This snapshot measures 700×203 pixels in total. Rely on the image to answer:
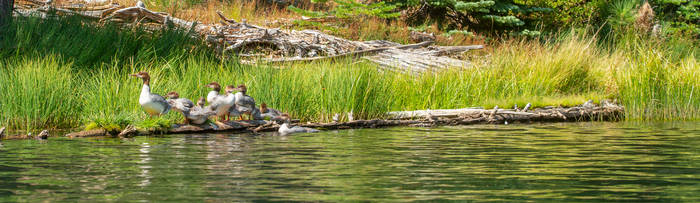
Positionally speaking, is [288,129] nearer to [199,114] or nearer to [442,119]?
[199,114]

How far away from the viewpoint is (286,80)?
42.2 ft

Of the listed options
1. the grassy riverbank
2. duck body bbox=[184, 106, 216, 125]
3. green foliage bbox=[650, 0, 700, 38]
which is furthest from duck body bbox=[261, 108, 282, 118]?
green foliage bbox=[650, 0, 700, 38]

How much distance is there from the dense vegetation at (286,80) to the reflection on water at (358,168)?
5.62 feet

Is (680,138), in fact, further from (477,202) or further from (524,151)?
(477,202)

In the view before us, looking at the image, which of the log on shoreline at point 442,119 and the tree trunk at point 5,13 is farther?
the tree trunk at point 5,13

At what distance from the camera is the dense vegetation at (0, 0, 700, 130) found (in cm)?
1167

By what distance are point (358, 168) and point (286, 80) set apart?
224 inches

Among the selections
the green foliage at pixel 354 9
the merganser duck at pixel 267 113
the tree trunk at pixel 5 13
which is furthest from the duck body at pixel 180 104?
the green foliage at pixel 354 9

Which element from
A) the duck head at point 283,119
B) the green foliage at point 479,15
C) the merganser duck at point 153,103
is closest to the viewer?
the merganser duck at point 153,103

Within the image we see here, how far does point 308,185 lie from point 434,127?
6792 mm

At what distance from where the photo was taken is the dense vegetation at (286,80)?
1167 centimetres

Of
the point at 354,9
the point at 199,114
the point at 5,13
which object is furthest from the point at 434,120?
the point at 354,9

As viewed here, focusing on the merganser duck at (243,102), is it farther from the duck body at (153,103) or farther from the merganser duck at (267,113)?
the duck body at (153,103)

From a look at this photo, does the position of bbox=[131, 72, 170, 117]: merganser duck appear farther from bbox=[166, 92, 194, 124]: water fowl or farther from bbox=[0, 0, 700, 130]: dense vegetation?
bbox=[0, 0, 700, 130]: dense vegetation
